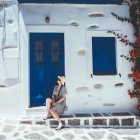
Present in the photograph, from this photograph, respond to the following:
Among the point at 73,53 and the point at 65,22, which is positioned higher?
the point at 65,22

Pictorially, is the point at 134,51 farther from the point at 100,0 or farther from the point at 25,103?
the point at 25,103

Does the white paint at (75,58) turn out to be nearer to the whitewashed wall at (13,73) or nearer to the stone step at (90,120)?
the whitewashed wall at (13,73)

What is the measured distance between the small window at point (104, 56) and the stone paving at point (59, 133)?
200 cm

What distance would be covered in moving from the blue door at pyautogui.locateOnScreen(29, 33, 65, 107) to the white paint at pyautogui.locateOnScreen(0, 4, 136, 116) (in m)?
0.20

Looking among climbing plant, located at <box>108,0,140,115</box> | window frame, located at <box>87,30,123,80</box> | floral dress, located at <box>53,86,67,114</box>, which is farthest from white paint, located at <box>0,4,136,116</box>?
floral dress, located at <box>53,86,67,114</box>

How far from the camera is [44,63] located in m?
9.06

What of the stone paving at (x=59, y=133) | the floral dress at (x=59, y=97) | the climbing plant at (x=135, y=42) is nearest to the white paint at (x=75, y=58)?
the climbing plant at (x=135, y=42)

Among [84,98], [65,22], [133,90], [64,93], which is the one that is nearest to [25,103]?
[64,93]

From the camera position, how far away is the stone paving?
7488 millimetres

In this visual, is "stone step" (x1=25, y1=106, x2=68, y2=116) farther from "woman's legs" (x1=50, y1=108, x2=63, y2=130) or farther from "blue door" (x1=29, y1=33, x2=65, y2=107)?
"woman's legs" (x1=50, y1=108, x2=63, y2=130)

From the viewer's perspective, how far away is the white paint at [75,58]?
8.73 metres

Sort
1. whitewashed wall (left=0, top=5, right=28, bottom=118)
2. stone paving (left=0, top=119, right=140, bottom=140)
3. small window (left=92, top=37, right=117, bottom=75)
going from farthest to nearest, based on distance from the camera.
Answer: small window (left=92, top=37, right=117, bottom=75), whitewashed wall (left=0, top=5, right=28, bottom=118), stone paving (left=0, top=119, right=140, bottom=140)

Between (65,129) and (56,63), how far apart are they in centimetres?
220

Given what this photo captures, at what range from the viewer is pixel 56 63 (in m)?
9.09
